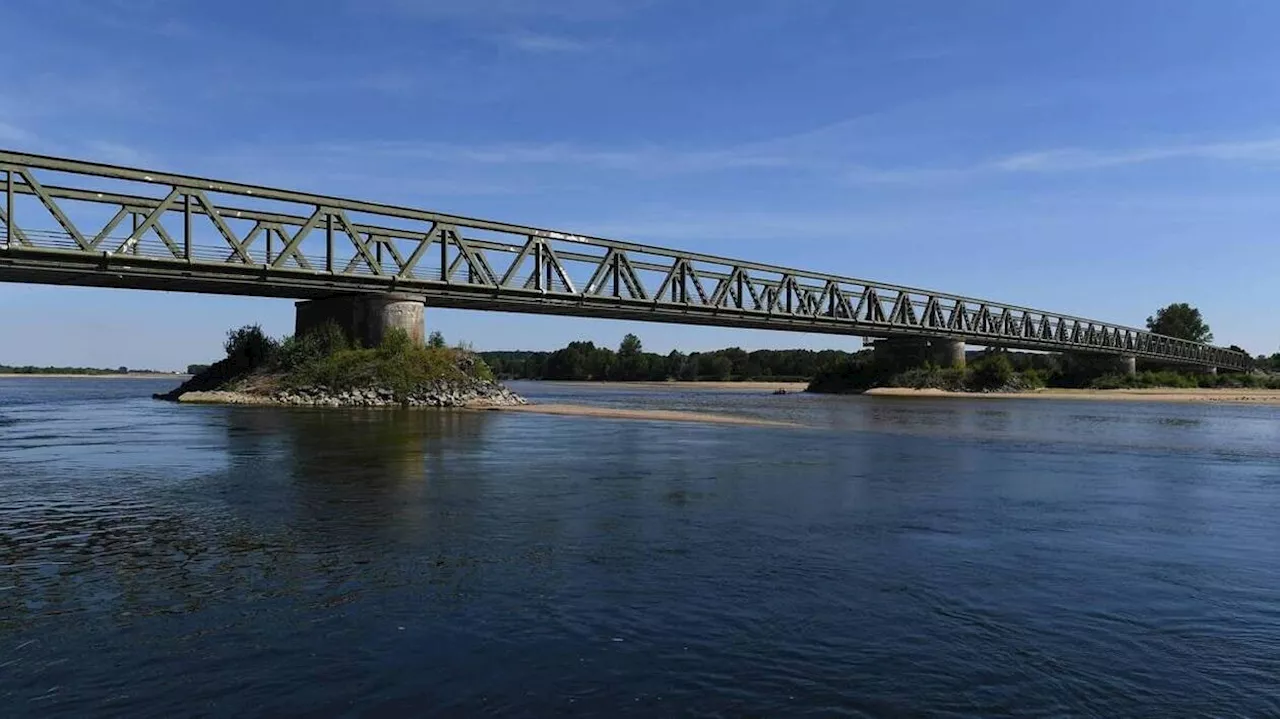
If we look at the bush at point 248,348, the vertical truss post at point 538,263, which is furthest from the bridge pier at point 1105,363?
the bush at point 248,348

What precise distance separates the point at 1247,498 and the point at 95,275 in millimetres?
61616

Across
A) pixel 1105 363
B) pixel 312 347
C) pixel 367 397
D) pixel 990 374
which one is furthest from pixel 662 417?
pixel 1105 363

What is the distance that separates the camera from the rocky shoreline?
58781mm

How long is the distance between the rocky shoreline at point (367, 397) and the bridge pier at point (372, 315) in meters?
5.57

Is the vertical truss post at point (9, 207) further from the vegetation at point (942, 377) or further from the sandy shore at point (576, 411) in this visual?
the vegetation at point (942, 377)

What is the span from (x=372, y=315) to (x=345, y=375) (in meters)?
6.48

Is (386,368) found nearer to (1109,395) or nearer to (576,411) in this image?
(576,411)

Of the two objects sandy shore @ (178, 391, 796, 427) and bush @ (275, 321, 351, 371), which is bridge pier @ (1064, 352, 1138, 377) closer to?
sandy shore @ (178, 391, 796, 427)

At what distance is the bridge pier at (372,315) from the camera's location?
2505 inches

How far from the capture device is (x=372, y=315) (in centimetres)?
6384

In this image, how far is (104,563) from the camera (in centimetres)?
1158

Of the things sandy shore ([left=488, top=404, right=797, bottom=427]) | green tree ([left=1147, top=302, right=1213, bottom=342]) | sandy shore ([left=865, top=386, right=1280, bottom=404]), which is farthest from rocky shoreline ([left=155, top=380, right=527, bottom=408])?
green tree ([left=1147, top=302, right=1213, bottom=342])

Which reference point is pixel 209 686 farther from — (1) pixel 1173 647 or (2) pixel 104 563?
(1) pixel 1173 647

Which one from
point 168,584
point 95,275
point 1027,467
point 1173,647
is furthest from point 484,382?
point 1173,647
